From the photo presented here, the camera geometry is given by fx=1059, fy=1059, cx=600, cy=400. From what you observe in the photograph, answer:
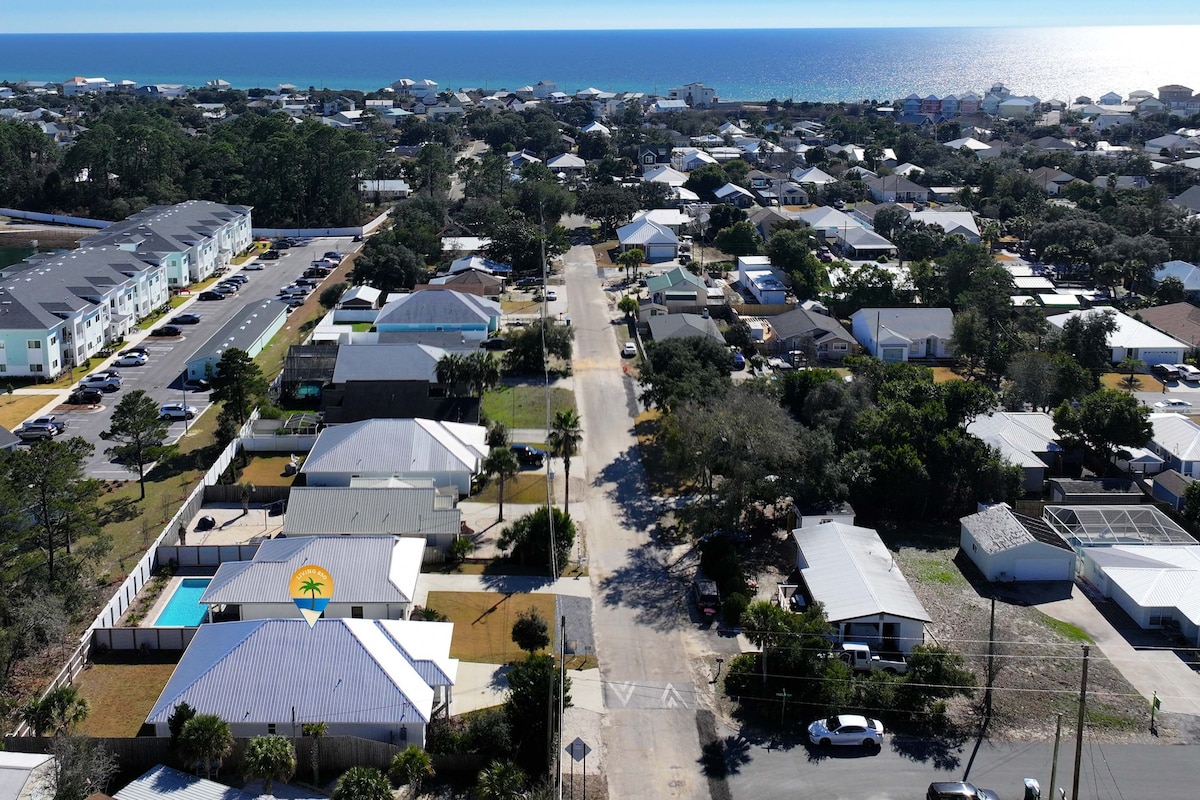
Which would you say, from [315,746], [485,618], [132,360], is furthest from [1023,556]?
[132,360]

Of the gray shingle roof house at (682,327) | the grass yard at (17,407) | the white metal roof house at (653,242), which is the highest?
the white metal roof house at (653,242)

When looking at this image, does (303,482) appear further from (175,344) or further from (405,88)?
(405,88)

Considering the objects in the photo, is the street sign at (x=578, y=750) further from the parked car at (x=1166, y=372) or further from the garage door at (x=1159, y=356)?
the garage door at (x=1159, y=356)

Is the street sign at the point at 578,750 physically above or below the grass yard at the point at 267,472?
below

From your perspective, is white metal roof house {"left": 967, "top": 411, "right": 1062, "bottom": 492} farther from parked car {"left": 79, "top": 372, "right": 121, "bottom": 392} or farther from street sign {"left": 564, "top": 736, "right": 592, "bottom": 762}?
parked car {"left": 79, "top": 372, "right": 121, "bottom": 392}

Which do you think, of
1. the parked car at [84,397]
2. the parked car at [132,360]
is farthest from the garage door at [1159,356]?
the parked car at [84,397]

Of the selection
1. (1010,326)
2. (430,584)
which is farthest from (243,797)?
(1010,326)
